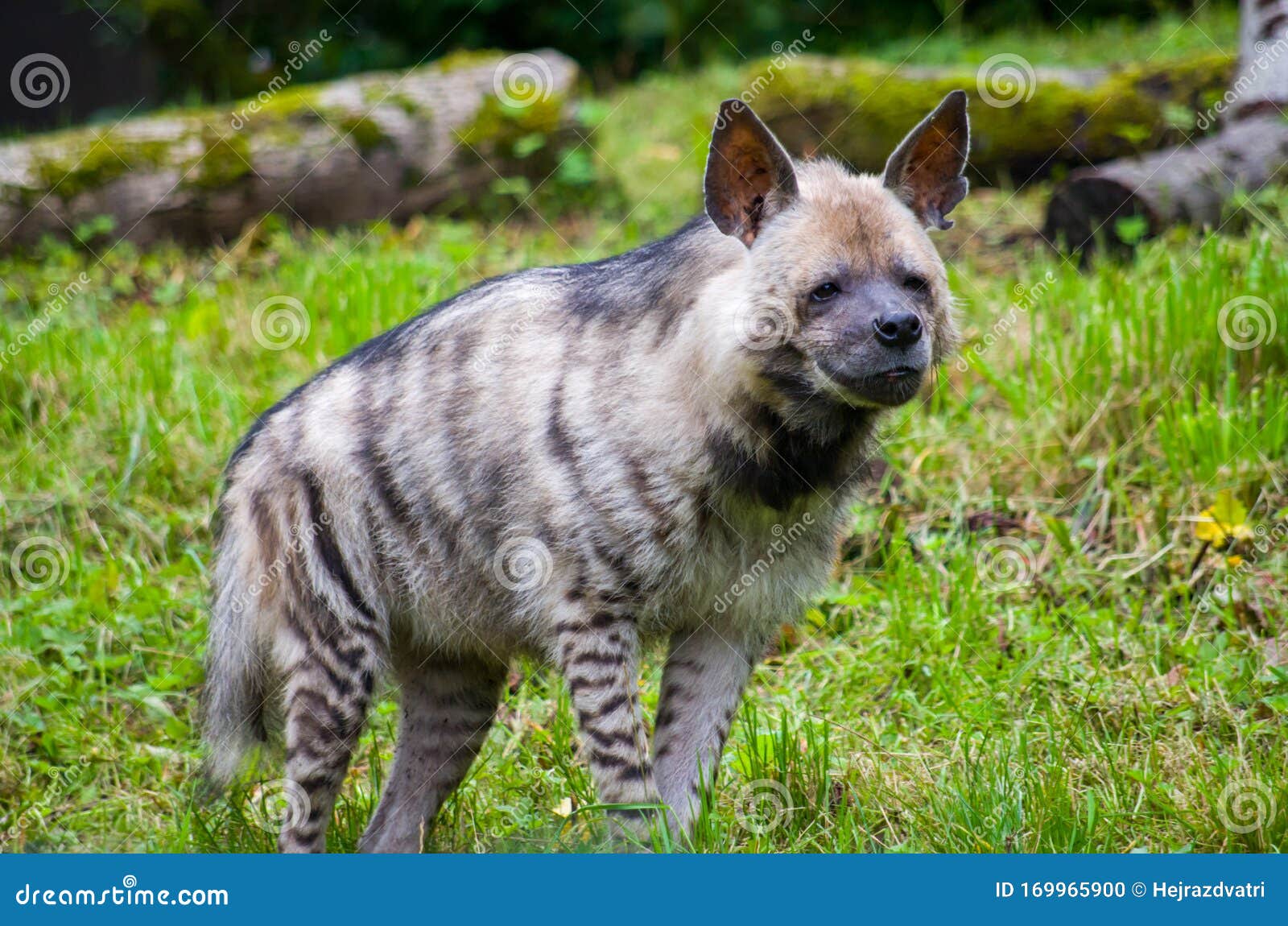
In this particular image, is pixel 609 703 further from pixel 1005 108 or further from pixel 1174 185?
pixel 1005 108

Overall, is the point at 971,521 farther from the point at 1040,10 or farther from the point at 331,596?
the point at 1040,10

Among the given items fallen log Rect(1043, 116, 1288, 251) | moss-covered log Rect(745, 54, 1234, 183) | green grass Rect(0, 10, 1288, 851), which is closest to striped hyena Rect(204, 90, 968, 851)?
green grass Rect(0, 10, 1288, 851)

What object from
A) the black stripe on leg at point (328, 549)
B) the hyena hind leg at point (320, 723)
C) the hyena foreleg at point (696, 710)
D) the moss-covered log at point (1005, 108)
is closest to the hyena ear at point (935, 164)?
the hyena foreleg at point (696, 710)

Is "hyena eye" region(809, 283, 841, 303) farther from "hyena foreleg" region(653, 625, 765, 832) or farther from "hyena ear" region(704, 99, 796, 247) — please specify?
"hyena foreleg" region(653, 625, 765, 832)

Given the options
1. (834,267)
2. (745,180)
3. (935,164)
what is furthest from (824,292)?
(935,164)

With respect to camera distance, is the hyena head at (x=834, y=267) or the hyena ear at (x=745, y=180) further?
the hyena ear at (x=745, y=180)

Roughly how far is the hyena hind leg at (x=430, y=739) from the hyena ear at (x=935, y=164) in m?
1.63

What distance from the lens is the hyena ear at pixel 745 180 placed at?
3027mm

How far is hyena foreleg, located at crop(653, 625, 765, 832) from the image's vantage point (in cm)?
331

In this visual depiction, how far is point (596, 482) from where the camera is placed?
317 cm

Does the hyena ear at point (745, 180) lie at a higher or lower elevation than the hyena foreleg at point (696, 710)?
higher

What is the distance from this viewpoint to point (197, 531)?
499cm

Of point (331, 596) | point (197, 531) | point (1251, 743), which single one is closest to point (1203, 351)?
point (1251, 743)

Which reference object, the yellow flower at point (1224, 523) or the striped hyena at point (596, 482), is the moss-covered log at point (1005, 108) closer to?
the yellow flower at point (1224, 523)
